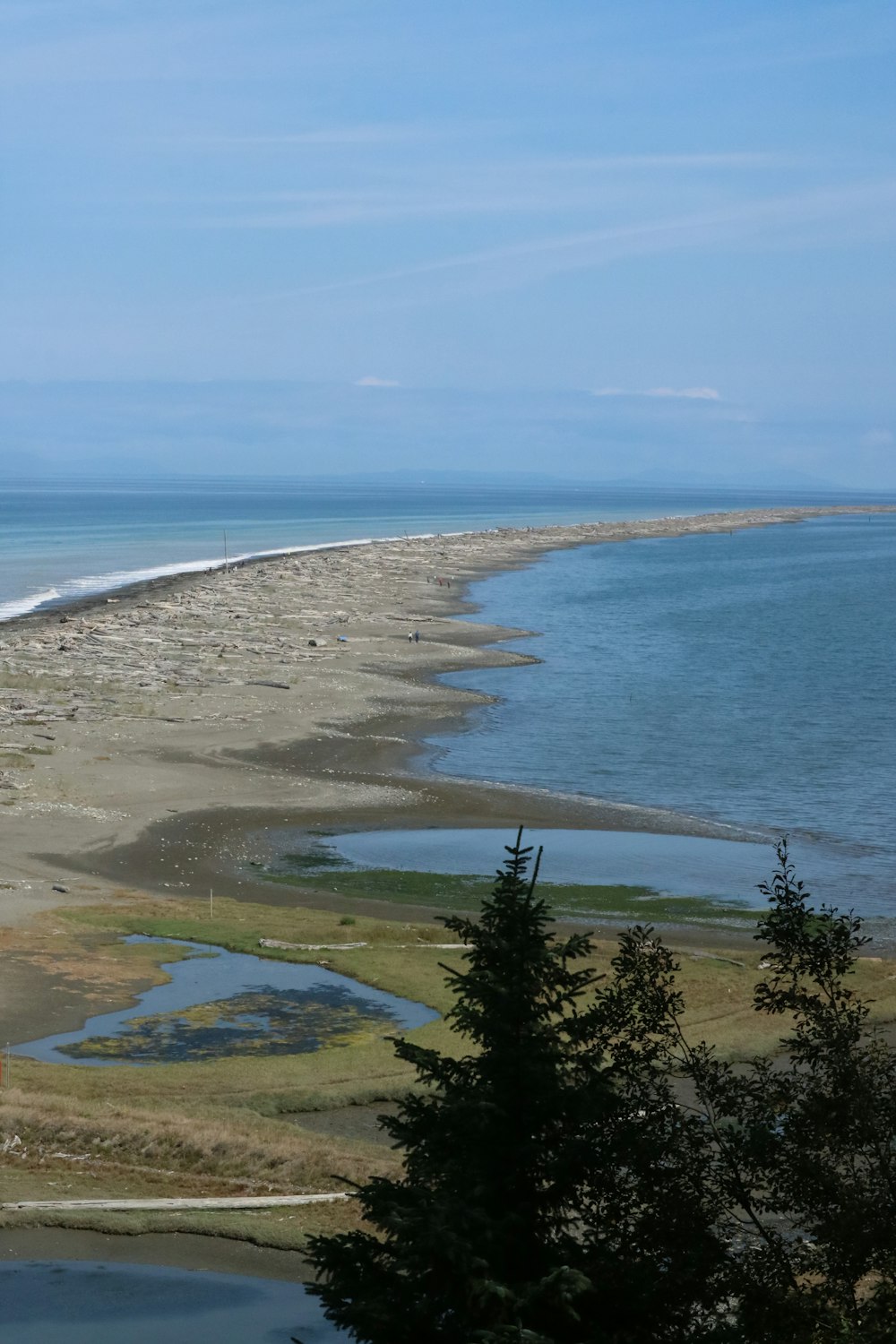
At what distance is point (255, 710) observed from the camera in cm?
7012

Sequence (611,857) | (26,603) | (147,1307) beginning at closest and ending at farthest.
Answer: (147,1307) → (611,857) → (26,603)

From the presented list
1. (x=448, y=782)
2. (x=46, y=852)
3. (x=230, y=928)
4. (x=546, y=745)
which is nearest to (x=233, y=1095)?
(x=230, y=928)

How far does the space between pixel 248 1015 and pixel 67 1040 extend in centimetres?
410

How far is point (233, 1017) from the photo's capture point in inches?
1303

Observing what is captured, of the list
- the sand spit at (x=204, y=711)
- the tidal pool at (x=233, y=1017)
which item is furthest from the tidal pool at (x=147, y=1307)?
the sand spit at (x=204, y=711)

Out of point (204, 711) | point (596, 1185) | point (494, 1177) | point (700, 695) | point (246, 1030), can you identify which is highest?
point (494, 1177)

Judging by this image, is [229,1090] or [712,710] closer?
[229,1090]

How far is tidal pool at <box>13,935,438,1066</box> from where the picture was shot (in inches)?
1213

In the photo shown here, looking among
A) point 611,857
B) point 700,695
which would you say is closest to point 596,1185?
point 611,857

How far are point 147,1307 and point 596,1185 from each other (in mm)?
11145

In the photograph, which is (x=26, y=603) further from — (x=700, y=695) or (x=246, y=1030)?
(x=246, y=1030)

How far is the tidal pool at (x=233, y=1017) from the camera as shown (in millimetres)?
30812

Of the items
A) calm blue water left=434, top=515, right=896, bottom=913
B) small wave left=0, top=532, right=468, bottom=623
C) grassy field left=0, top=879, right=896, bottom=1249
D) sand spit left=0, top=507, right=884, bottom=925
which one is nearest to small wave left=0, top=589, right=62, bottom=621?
small wave left=0, top=532, right=468, bottom=623

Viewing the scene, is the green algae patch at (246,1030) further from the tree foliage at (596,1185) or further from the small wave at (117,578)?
the small wave at (117,578)
